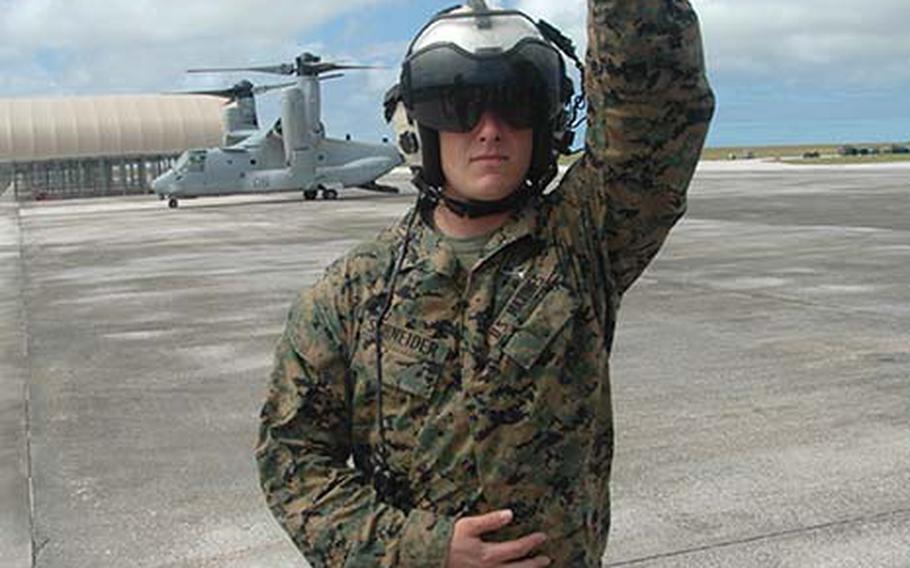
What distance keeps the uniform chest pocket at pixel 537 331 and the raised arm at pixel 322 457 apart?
1.00 feet

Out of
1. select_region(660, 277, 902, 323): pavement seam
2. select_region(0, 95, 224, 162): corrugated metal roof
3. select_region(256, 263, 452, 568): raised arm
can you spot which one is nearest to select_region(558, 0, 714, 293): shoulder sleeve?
select_region(256, 263, 452, 568): raised arm

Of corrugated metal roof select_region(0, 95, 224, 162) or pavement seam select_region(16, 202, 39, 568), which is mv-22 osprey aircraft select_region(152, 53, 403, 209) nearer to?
pavement seam select_region(16, 202, 39, 568)

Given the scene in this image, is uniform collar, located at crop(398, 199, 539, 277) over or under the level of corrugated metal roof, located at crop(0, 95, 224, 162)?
under

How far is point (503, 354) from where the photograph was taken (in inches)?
72.1

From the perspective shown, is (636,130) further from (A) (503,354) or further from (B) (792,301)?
(B) (792,301)

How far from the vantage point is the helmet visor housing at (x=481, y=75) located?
73.4 inches

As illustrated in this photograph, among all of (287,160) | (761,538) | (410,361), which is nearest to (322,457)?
(410,361)

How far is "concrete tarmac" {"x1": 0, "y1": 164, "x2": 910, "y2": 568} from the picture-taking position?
4.92 metres

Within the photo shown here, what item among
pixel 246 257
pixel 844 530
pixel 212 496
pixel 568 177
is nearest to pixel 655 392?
pixel 844 530

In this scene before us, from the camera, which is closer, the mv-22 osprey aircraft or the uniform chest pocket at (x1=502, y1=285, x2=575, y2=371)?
the uniform chest pocket at (x1=502, y1=285, x2=575, y2=371)

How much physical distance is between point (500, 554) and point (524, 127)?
0.73m

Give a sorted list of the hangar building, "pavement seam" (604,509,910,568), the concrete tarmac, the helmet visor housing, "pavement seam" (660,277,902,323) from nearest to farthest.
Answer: the helmet visor housing < "pavement seam" (604,509,910,568) < the concrete tarmac < "pavement seam" (660,277,902,323) < the hangar building

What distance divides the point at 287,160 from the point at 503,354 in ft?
121

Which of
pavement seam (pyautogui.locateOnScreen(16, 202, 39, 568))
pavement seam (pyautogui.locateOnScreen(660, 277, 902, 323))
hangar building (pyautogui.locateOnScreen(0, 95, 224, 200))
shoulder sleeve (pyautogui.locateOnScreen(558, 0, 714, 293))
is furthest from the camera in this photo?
hangar building (pyautogui.locateOnScreen(0, 95, 224, 200))
